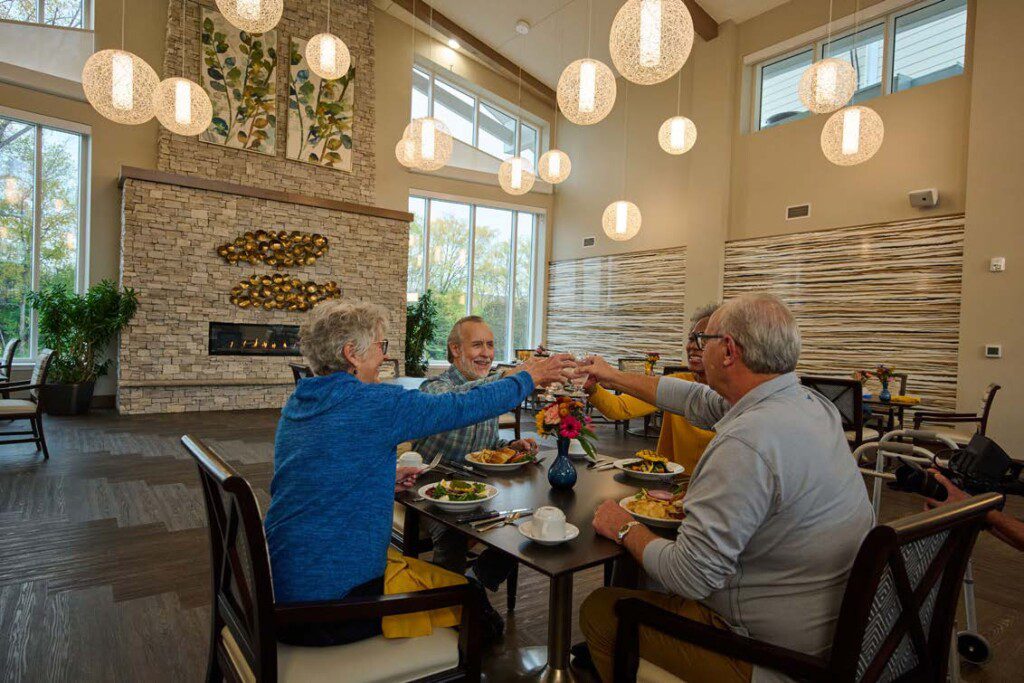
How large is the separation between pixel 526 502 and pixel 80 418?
714 centimetres

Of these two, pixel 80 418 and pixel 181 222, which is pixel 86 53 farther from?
pixel 80 418

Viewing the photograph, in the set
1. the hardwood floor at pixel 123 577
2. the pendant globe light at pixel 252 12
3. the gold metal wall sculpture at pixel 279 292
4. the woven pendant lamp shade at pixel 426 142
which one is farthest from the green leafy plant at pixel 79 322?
the pendant globe light at pixel 252 12

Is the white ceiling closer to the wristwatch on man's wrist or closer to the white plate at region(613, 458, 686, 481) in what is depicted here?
the white plate at region(613, 458, 686, 481)

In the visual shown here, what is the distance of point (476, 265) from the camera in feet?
35.9

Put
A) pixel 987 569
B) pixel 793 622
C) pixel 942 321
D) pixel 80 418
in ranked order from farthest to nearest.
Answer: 1. pixel 80 418
2. pixel 942 321
3. pixel 987 569
4. pixel 793 622

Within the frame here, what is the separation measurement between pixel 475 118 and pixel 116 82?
7163 millimetres

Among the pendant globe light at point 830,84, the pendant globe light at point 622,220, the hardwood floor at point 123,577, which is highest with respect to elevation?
the pendant globe light at point 830,84

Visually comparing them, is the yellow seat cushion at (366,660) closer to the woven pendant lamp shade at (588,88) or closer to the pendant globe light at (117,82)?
the woven pendant lamp shade at (588,88)

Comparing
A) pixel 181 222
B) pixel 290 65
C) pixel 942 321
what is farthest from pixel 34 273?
pixel 942 321

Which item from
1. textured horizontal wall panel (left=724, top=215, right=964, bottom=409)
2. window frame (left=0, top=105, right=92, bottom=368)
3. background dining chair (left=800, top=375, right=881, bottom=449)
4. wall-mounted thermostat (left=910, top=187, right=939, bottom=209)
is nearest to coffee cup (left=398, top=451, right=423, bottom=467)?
background dining chair (left=800, top=375, right=881, bottom=449)

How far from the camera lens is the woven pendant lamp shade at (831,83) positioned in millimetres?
4258

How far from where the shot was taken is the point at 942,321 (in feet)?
20.0

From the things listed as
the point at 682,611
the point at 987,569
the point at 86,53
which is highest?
the point at 86,53

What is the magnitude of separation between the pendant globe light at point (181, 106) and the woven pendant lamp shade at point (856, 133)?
5583mm
